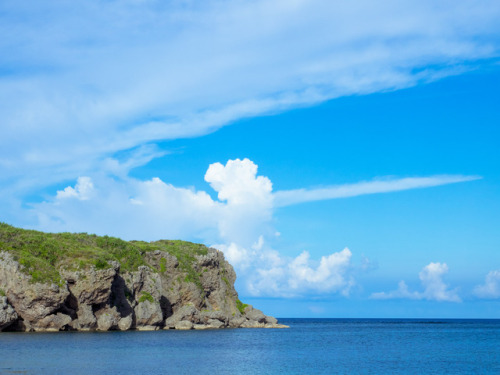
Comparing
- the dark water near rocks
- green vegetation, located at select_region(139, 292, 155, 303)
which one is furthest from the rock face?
the dark water near rocks

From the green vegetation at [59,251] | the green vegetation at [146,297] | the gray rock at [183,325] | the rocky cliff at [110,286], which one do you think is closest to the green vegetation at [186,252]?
the rocky cliff at [110,286]

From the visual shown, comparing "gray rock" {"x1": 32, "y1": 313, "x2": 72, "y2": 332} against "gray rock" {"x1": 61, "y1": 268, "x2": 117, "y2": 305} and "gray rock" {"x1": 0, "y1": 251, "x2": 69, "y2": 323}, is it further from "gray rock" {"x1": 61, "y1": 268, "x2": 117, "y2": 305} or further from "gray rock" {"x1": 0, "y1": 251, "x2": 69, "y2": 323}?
"gray rock" {"x1": 61, "y1": 268, "x2": 117, "y2": 305}

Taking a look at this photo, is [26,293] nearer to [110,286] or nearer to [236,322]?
[110,286]

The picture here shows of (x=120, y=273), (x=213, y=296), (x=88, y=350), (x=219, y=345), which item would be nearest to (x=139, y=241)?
(x=213, y=296)

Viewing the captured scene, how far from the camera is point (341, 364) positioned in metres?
57.2

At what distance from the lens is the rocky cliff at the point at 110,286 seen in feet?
265

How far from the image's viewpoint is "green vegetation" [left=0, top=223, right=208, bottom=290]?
272ft

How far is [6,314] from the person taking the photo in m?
77.8

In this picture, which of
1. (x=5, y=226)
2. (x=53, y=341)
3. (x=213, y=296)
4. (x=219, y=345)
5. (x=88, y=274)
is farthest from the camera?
(x=213, y=296)

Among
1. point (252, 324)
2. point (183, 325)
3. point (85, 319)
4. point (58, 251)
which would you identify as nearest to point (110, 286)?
point (85, 319)

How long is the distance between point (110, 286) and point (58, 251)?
11370 millimetres

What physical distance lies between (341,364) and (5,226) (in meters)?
68.6

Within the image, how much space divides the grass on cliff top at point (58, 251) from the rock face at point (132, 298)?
123 cm

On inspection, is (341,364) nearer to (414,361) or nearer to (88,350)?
(414,361)
